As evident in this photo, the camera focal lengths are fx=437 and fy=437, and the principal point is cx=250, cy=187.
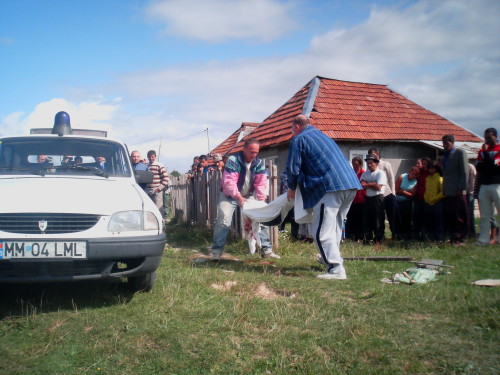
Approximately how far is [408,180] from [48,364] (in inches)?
295

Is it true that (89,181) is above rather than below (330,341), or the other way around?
above

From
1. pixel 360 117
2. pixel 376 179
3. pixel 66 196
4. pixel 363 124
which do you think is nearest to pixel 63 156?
pixel 66 196

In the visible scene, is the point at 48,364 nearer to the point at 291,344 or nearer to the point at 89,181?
the point at 291,344

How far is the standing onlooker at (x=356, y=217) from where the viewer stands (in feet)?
27.5

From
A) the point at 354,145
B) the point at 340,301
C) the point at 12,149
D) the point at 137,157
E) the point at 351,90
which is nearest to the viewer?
the point at 340,301

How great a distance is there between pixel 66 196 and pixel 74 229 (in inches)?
13.8

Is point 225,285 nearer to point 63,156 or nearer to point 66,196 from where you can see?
point 66,196

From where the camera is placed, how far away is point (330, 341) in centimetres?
312

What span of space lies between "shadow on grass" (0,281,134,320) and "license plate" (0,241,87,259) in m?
0.55

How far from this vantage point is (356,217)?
8.55 meters

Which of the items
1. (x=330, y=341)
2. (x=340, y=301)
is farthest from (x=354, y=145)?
(x=330, y=341)

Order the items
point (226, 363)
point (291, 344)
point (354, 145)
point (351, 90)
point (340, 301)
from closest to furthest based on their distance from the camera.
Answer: point (226, 363), point (291, 344), point (340, 301), point (354, 145), point (351, 90)

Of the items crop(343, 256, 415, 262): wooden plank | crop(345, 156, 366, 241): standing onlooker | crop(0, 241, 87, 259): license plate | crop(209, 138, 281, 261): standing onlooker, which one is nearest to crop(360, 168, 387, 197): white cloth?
crop(345, 156, 366, 241): standing onlooker

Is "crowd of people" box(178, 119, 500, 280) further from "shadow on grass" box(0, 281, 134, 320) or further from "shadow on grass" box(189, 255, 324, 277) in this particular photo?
"shadow on grass" box(0, 281, 134, 320)
